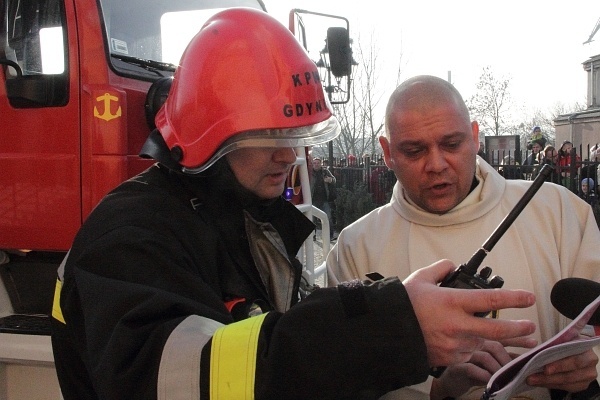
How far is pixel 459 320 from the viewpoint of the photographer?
3.44ft

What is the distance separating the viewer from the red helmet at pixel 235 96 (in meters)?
1.57

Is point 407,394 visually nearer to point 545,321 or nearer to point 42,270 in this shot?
point 545,321

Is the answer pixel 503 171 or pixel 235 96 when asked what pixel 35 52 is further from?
pixel 503 171

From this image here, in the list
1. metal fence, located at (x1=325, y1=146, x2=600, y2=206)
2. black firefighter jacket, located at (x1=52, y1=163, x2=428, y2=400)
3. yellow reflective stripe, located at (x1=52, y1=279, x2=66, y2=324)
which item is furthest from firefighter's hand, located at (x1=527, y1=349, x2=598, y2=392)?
metal fence, located at (x1=325, y1=146, x2=600, y2=206)

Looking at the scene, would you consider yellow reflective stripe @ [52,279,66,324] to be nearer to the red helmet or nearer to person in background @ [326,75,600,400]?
the red helmet

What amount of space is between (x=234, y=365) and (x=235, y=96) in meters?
0.77

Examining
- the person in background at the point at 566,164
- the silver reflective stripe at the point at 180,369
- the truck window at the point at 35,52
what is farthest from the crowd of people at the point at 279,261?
the person in background at the point at 566,164

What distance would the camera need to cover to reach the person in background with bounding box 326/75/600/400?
86.9 inches

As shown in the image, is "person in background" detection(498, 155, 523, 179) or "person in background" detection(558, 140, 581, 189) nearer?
"person in background" detection(558, 140, 581, 189)

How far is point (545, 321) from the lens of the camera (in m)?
2.15

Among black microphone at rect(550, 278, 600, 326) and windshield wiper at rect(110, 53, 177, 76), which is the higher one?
windshield wiper at rect(110, 53, 177, 76)

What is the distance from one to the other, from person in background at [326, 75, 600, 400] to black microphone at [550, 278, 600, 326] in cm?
41

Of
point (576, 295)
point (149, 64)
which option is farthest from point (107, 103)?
point (576, 295)

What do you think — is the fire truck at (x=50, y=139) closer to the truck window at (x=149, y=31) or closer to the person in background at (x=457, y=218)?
the truck window at (x=149, y=31)
